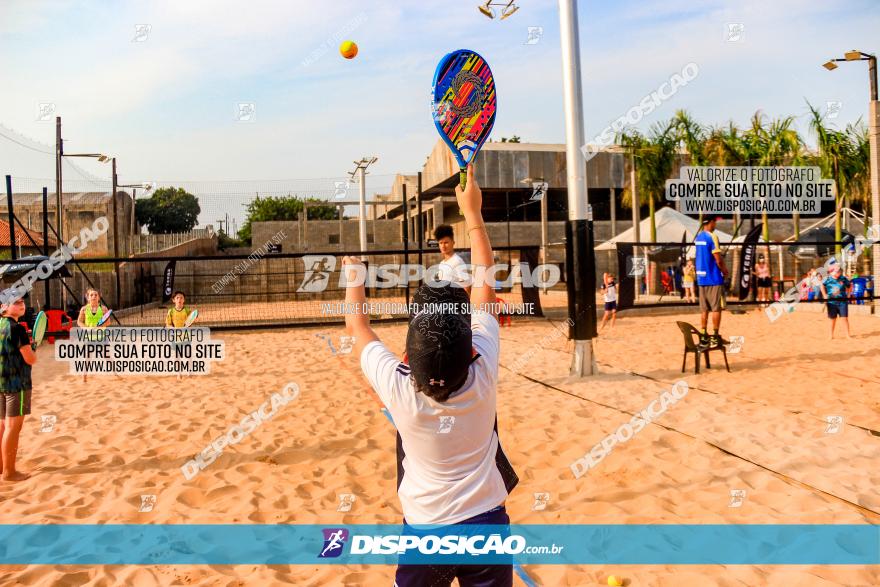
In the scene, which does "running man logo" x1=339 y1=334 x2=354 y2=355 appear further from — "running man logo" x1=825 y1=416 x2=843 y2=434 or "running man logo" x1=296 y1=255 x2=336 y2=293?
"running man logo" x1=296 y1=255 x2=336 y2=293

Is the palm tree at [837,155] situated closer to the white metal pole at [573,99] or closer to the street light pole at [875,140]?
the street light pole at [875,140]

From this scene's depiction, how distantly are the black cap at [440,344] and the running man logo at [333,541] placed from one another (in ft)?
7.76

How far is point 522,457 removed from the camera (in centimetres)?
492

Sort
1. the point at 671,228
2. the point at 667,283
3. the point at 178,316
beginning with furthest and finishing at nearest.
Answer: the point at 671,228 → the point at 667,283 → the point at 178,316

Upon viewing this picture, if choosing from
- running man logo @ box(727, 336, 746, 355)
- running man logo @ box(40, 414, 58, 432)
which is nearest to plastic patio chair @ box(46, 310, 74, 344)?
running man logo @ box(40, 414, 58, 432)

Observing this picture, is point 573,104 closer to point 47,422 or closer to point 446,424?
point 446,424

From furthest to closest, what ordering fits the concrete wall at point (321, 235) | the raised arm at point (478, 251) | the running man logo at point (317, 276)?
1. the concrete wall at point (321, 235)
2. the running man logo at point (317, 276)
3. the raised arm at point (478, 251)

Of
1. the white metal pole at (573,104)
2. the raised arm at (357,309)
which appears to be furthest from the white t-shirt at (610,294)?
the raised arm at (357,309)

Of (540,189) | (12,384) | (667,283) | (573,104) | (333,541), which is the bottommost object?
(333,541)

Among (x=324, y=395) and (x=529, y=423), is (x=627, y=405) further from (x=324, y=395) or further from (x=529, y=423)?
(x=324, y=395)

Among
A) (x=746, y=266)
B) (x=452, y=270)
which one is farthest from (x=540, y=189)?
(x=452, y=270)

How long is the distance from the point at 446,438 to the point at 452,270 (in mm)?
3997

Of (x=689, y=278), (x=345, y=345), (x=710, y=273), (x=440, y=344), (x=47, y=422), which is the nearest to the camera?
(x=440, y=344)

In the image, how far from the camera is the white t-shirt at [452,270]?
5445 mm
